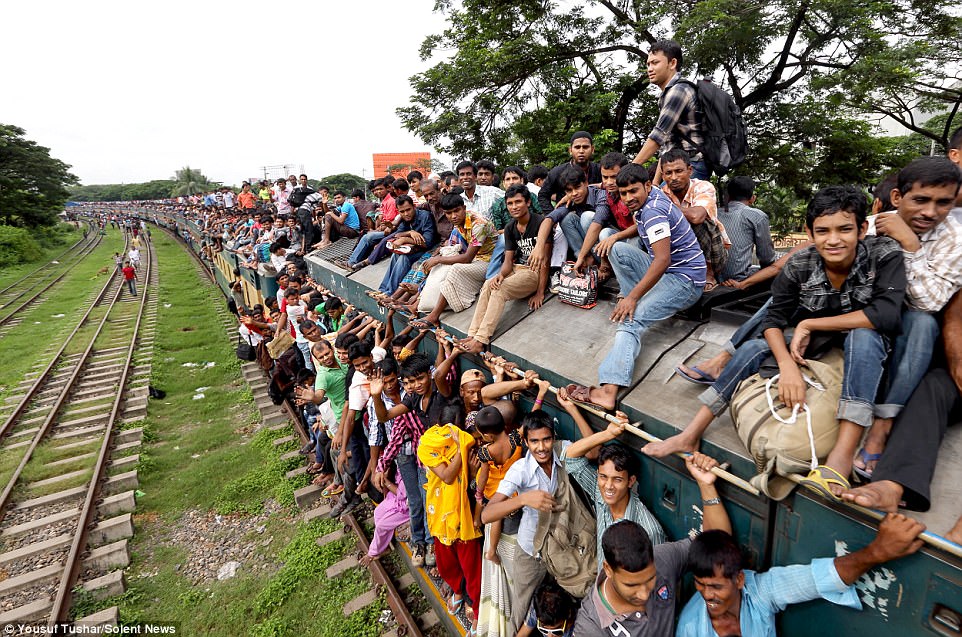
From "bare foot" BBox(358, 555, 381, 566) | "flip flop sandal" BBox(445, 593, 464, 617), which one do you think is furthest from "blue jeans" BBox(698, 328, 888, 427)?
"bare foot" BBox(358, 555, 381, 566)

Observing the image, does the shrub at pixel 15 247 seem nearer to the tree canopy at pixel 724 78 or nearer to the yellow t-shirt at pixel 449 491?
the tree canopy at pixel 724 78

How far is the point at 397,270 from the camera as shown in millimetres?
6871

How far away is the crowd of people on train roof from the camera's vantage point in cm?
212

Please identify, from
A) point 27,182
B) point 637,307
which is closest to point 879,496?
point 637,307

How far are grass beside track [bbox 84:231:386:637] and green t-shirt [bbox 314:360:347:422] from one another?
168cm

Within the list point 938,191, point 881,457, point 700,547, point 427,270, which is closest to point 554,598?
point 700,547

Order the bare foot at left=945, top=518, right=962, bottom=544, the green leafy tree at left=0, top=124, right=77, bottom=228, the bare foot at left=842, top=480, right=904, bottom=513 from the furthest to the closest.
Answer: the green leafy tree at left=0, top=124, right=77, bottom=228 → the bare foot at left=842, top=480, right=904, bottom=513 → the bare foot at left=945, top=518, right=962, bottom=544

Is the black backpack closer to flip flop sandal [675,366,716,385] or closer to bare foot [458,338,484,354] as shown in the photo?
flip flop sandal [675,366,716,385]

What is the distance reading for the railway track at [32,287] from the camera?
17.1 meters

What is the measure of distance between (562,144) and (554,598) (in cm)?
1085

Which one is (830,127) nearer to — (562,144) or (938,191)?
(562,144)

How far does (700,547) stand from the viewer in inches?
91.9

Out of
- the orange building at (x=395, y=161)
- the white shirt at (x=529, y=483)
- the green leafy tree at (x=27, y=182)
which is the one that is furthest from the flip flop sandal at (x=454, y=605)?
the green leafy tree at (x=27, y=182)

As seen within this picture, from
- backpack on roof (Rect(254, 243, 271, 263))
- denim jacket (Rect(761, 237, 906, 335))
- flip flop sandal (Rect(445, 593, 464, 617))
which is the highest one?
denim jacket (Rect(761, 237, 906, 335))
